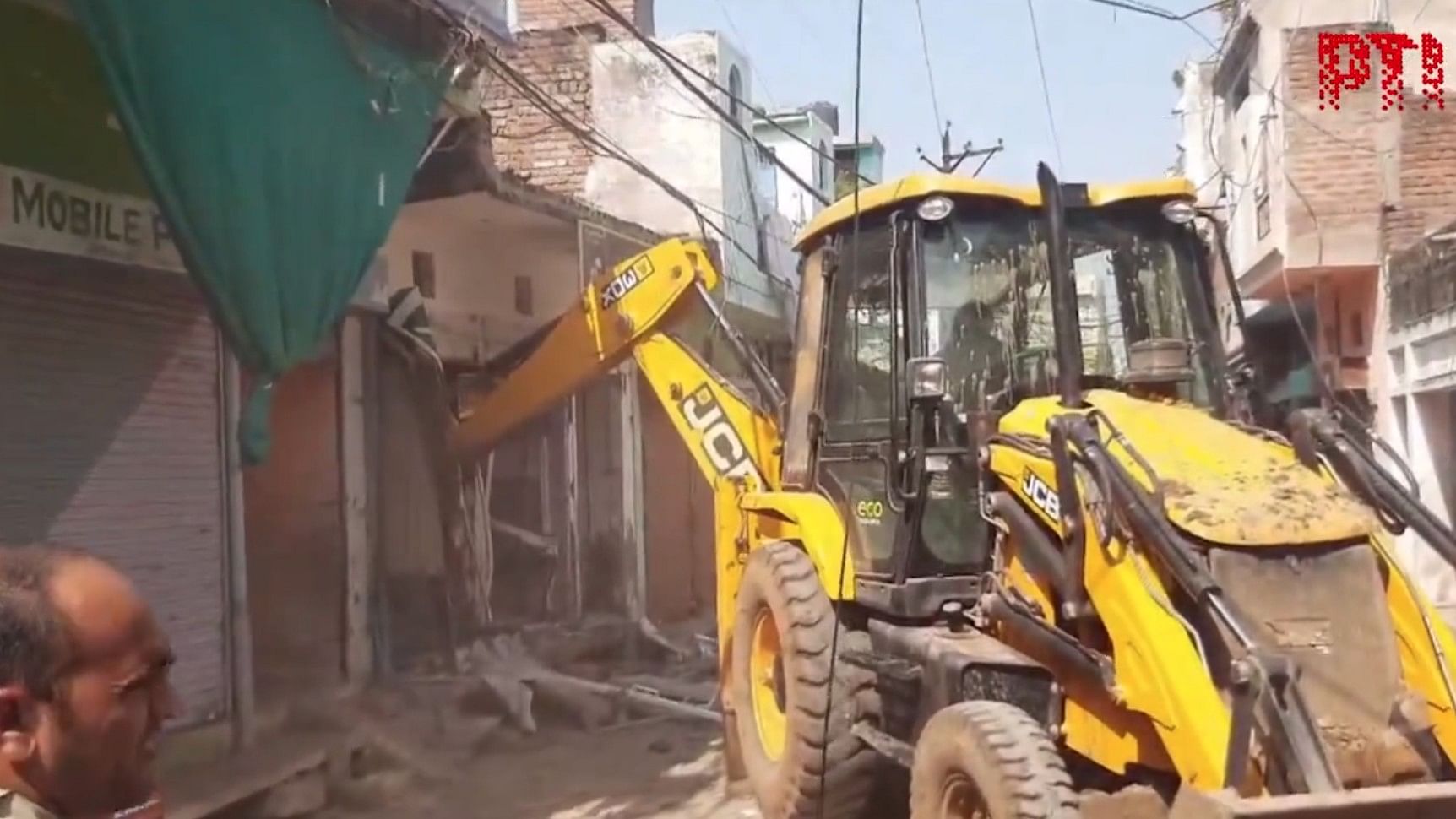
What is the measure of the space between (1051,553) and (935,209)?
5.02 feet

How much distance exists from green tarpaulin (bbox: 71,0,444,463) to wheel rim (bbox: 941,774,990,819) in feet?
12.2

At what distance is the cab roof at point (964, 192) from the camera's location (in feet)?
20.3

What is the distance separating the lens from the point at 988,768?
478 cm

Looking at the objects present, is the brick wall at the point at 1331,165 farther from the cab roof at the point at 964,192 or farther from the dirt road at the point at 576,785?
the cab roof at the point at 964,192

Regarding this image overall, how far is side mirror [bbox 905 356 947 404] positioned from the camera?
578 centimetres

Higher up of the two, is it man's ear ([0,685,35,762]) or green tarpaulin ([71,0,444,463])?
green tarpaulin ([71,0,444,463])

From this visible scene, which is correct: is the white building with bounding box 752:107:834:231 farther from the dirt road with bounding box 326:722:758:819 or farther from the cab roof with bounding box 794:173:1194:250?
the cab roof with bounding box 794:173:1194:250

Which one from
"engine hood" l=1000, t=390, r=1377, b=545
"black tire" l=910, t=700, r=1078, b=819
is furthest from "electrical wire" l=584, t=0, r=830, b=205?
"black tire" l=910, t=700, r=1078, b=819

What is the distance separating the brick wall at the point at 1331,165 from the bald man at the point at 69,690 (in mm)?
16772

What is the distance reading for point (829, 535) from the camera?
6621mm

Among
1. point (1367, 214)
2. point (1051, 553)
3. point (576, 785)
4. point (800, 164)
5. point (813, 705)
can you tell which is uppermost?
point (800, 164)

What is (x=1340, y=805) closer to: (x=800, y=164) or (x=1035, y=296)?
(x=1035, y=296)

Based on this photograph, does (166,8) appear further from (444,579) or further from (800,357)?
(444,579)

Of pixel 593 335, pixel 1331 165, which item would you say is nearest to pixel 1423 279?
pixel 1331 165
